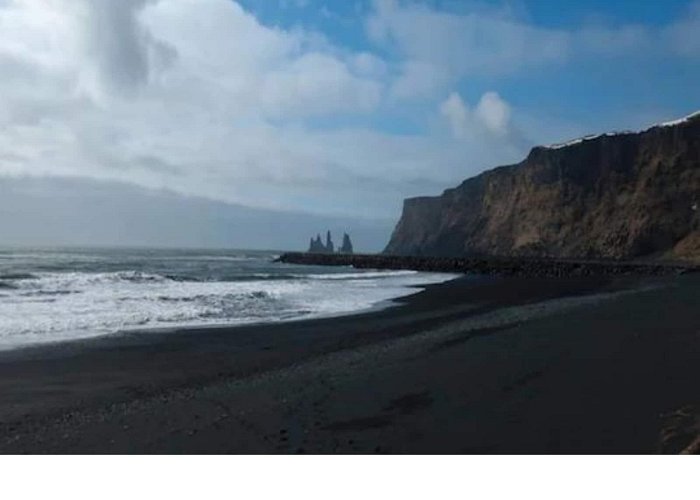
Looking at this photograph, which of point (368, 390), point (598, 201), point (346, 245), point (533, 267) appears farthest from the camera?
point (346, 245)

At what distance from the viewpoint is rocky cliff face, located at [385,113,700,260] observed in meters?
65.4

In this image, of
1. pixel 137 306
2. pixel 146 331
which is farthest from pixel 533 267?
pixel 146 331

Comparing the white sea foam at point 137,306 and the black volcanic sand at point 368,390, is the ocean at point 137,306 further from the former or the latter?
the black volcanic sand at point 368,390

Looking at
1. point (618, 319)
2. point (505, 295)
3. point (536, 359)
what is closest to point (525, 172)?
point (505, 295)

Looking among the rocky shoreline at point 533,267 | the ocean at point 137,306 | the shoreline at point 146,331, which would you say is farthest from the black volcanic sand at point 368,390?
the rocky shoreline at point 533,267

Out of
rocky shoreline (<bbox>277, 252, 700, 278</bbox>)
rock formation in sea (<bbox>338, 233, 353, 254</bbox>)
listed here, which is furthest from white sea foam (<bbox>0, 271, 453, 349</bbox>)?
rock formation in sea (<bbox>338, 233, 353, 254</bbox>)

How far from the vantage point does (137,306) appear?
2047 cm

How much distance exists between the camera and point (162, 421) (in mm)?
6914

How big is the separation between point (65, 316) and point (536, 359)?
14350 millimetres

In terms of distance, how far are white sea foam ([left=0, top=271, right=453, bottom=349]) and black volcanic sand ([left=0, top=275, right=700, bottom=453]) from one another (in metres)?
2.23

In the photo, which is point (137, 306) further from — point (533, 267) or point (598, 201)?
point (598, 201)

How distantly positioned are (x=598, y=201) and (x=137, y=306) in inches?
2825

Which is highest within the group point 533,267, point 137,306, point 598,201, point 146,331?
point 598,201

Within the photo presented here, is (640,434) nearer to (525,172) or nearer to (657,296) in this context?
(657,296)
